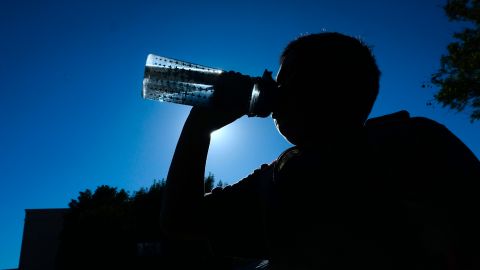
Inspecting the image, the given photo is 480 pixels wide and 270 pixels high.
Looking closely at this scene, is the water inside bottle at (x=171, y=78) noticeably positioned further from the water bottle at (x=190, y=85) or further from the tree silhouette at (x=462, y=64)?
the tree silhouette at (x=462, y=64)

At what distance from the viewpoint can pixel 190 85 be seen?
146 centimetres

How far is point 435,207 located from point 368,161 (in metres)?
0.21

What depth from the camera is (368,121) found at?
1141 mm

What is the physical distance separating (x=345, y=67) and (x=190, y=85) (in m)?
0.70

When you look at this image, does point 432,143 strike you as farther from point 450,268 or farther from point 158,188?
point 158,188

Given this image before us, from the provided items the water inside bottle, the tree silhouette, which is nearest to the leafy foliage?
the tree silhouette

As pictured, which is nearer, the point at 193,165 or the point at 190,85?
the point at 193,165

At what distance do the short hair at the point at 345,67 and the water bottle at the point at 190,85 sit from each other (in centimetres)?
18

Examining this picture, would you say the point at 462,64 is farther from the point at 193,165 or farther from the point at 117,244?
the point at 117,244

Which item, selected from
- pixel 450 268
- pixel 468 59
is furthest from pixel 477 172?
pixel 468 59

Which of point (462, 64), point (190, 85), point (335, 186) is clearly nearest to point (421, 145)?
point (335, 186)

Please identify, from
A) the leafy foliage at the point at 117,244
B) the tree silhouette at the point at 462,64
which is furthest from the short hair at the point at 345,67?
the leafy foliage at the point at 117,244

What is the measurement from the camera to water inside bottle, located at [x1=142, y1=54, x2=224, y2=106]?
4.74 ft

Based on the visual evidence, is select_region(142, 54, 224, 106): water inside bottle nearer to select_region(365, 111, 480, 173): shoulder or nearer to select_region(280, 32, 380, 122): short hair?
select_region(280, 32, 380, 122): short hair
